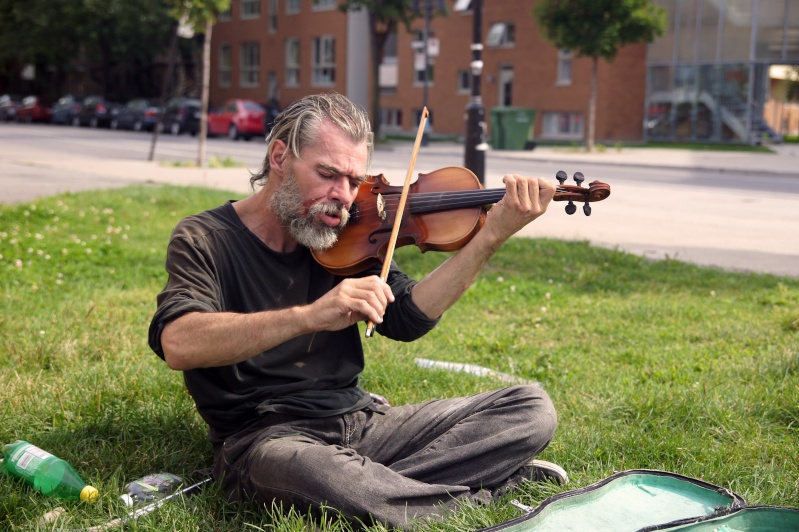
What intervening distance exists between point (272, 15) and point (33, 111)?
1251 cm

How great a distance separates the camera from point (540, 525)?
2.75m

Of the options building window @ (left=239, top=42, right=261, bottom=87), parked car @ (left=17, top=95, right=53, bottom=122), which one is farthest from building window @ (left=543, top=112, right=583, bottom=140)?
parked car @ (left=17, top=95, right=53, bottom=122)

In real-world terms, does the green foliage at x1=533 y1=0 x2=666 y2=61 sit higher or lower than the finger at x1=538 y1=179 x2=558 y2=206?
higher

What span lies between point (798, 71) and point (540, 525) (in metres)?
31.5

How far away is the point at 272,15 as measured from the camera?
45.1m

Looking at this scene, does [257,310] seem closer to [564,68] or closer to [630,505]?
[630,505]

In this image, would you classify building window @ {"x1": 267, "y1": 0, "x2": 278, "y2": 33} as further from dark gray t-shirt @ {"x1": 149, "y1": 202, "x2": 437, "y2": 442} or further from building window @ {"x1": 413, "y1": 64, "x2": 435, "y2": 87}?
dark gray t-shirt @ {"x1": 149, "y1": 202, "x2": 437, "y2": 442}

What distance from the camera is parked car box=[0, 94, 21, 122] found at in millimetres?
45594

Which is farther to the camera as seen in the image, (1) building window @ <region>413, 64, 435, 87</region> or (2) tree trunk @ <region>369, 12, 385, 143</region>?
(1) building window @ <region>413, 64, 435, 87</region>

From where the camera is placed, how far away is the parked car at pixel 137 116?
37312 mm

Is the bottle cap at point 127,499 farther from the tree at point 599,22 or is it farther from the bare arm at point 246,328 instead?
the tree at point 599,22

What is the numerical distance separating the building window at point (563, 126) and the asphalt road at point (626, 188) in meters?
7.98

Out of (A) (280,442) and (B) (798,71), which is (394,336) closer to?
(A) (280,442)

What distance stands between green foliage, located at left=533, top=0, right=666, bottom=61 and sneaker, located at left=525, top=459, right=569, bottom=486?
914 inches
